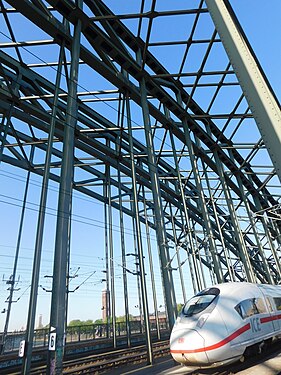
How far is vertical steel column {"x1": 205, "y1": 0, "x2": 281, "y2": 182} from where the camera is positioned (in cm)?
355

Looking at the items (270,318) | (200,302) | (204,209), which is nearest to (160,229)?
(200,302)

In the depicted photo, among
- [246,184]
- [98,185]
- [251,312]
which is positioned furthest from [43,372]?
[246,184]

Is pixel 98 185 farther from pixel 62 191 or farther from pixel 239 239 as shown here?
pixel 62 191

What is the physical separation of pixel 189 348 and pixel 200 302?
1.53 meters

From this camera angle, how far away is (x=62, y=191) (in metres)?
8.12

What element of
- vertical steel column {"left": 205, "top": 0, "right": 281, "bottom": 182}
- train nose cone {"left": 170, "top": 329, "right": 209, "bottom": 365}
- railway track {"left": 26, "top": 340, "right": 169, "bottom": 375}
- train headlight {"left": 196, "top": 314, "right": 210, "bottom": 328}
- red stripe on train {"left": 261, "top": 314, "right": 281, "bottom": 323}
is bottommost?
railway track {"left": 26, "top": 340, "right": 169, "bottom": 375}

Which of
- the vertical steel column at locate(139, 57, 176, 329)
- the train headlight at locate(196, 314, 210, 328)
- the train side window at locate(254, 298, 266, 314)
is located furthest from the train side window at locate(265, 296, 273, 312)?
the train headlight at locate(196, 314, 210, 328)

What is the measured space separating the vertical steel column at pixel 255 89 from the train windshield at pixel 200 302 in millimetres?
5328

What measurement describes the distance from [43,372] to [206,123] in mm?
20015

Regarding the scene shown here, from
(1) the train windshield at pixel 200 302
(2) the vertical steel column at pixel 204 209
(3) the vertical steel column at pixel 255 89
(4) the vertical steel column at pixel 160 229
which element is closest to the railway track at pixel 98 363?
(4) the vertical steel column at pixel 160 229

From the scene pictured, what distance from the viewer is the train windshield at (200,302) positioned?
7480mm

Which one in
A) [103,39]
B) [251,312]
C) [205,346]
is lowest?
[205,346]

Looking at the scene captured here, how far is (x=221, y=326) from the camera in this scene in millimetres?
6805

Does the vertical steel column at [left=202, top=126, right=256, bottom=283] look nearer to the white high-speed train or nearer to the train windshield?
the white high-speed train
